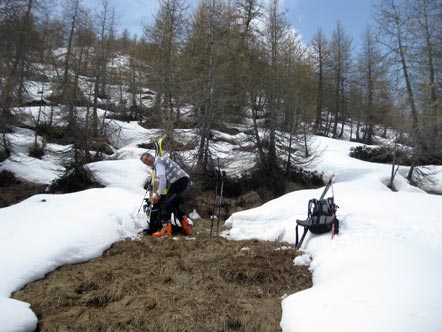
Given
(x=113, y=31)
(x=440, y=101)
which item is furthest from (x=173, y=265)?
(x=113, y=31)

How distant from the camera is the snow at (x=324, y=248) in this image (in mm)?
3477

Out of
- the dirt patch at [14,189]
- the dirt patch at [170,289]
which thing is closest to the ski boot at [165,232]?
the dirt patch at [170,289]

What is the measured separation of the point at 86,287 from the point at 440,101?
578 inches

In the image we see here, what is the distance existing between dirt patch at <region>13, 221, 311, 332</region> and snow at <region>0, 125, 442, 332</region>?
0.89 feet

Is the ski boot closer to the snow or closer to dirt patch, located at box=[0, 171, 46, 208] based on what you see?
the snow

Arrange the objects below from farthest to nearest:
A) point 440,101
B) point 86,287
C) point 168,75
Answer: point 168,75
point 440,101
point 86,287

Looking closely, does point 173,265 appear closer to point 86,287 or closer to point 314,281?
point 86,287

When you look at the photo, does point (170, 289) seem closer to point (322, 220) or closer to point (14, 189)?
point (322, 220)

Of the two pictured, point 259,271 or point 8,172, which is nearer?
point 259,271

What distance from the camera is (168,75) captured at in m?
21.7

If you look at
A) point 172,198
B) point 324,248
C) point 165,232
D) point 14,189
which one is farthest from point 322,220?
point 14,189

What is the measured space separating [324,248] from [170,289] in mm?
3030

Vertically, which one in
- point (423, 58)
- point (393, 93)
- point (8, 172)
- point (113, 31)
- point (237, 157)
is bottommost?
point (8, 172)

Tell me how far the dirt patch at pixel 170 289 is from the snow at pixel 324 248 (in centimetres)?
27
